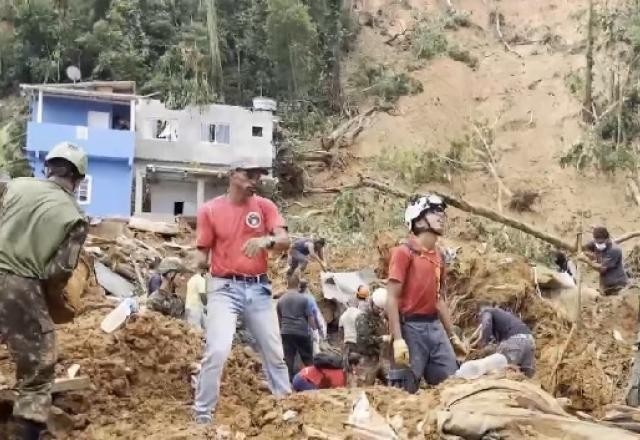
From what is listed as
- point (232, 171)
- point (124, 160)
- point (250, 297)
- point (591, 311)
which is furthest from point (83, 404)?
point (124, 160)

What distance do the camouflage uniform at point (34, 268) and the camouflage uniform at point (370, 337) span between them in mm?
4688

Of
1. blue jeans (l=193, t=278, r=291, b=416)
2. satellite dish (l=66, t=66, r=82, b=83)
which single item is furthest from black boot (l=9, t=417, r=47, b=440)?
satellite dish (l=66, t=66, r=82, b=83)

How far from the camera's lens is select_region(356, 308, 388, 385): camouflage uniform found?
8.58 metres

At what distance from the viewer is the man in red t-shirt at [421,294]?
5109 mm

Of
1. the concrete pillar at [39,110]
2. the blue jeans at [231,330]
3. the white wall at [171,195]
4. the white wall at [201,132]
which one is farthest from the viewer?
the white wall at [171,195]

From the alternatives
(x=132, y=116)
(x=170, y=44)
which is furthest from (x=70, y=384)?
(x=170, y=44)

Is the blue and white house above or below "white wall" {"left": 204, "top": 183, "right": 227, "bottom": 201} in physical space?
above

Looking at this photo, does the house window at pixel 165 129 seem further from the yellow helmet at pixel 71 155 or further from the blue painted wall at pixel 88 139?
the yellow helmet at pixel 71 155

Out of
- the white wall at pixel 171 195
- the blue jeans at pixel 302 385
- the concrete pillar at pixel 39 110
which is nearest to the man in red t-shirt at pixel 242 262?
the blue jeans at pixel 302 385

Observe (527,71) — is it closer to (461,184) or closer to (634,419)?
(461,184)

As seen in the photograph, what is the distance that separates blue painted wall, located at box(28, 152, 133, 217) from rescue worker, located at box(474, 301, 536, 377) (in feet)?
67.4

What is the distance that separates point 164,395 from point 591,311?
687 cm

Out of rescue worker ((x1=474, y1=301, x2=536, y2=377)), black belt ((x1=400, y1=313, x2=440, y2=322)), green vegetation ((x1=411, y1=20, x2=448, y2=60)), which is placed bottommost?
rescue worker ((x1=474, y1=301, x2=536, y2=377))

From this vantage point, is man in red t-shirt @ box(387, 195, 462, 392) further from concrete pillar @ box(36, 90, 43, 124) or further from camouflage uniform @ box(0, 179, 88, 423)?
concrete pillar @ box(36, 90, 43, 124)
